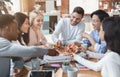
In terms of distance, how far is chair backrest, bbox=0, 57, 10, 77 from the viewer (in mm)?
1537

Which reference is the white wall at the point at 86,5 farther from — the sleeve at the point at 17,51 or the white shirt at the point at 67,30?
the sleeve at the point at 17,51

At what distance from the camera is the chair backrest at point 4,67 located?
1.54 m

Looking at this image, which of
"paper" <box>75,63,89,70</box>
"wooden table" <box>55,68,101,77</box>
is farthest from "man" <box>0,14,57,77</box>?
"paper" <box>75,63,89,70</box>

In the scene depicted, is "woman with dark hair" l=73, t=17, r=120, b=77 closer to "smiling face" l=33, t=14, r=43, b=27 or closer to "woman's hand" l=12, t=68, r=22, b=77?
"woman's hand" l=12, t=68, r=22, b=77

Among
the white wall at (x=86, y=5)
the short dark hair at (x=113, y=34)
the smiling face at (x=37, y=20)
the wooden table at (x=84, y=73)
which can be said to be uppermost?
the white wall at (x=86, y=5)

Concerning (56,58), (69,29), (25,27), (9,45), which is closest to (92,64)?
(56,58)

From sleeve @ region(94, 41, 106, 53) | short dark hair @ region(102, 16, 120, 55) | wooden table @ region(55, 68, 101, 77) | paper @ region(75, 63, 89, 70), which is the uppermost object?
short dark hair @ region(102, 16, 120, 55)

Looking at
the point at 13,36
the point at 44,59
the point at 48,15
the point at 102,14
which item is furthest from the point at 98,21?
the point at 48,15

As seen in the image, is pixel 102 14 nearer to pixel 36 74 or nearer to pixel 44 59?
pixel 44 59

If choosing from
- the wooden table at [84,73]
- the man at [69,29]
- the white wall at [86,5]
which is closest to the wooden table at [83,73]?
the wooden table at [84,73]

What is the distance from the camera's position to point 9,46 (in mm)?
1616

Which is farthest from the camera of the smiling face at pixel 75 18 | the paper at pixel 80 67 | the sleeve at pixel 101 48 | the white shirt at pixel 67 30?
the white shirt at pixel 67 30

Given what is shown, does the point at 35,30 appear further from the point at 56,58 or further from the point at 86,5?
the point at 86,5

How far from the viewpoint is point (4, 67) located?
1543 mm
